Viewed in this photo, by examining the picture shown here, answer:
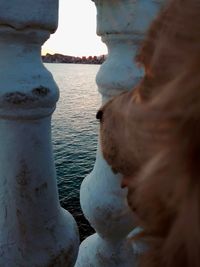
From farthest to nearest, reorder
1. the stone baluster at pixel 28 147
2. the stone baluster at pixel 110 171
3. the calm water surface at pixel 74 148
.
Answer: the calm water surface at pixel 74 148 → the stone baluster at pixel 110 171 → the stone baluster at pixel 28 147

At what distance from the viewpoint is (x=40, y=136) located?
1.46m

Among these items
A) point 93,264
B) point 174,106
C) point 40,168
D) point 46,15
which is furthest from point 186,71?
point 93,264

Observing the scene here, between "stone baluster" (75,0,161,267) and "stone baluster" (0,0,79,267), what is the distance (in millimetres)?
164

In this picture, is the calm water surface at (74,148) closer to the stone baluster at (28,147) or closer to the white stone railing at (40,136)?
the white stone railing at (40,136)

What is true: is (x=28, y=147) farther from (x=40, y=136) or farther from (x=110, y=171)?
(x=110, y=171)

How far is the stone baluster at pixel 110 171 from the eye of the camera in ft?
5.11

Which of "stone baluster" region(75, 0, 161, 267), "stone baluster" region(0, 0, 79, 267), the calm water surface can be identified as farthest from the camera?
the calm water surface

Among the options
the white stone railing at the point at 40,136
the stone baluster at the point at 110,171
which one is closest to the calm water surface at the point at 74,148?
the stone baluster at the point at 110,171

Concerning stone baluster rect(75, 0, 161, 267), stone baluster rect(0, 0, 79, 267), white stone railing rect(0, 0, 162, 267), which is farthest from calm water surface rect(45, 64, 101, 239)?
stone baluster rect(0, 0, 79, 267)

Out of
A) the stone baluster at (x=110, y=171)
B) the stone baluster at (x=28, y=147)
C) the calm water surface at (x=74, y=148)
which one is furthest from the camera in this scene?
the calm water surface at (x=74, y=148)

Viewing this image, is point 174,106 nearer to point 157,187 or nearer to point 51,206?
point 157,187

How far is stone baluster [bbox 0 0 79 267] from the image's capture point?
1335 millimetres

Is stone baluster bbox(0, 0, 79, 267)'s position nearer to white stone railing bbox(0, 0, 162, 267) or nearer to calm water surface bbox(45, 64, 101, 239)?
white stone railing bbox(0, 0, 162, 267)

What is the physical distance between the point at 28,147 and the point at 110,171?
40 centimetres
